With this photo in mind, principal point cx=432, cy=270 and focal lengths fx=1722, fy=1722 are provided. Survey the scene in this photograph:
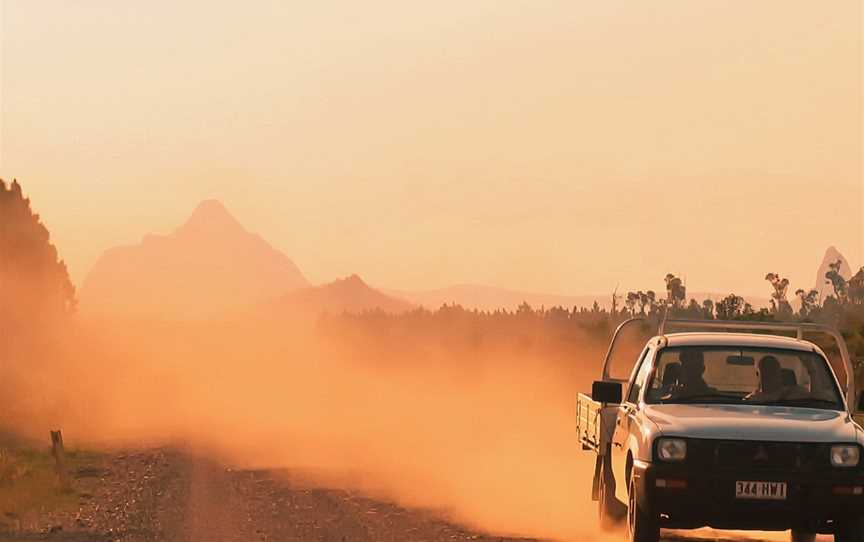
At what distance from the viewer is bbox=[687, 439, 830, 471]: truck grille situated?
1354 cm

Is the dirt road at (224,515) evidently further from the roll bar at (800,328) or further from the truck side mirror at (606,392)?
the roll bar at (800,328)

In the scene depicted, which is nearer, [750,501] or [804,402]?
[750,501]

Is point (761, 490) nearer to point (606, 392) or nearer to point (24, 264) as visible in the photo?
point (606, 392)

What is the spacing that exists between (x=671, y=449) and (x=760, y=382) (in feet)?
5.60

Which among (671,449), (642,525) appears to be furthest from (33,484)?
(671,449)

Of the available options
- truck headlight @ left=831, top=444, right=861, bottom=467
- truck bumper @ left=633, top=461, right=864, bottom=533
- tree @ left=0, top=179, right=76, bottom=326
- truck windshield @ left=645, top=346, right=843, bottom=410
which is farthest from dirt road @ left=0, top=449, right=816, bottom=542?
tree @ left=0, top=179, right=76, bottom=326

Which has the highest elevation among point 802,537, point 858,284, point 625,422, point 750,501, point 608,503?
point 858,284

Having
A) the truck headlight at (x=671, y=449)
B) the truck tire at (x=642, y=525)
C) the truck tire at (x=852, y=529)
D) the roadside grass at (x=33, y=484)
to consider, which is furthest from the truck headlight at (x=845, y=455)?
the roadside grass at (x=33, y=484)

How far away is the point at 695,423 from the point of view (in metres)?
13.9

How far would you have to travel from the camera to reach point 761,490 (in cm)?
1351

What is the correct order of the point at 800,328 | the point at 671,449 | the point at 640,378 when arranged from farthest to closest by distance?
1. the point at 800,328
2. the point at 640,378
3. the point at 671,449

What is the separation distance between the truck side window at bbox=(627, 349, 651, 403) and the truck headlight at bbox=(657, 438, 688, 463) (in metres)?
1.49

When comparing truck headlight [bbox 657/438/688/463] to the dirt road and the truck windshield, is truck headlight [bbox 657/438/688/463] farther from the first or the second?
the dirt road

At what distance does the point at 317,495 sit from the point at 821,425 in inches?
435
